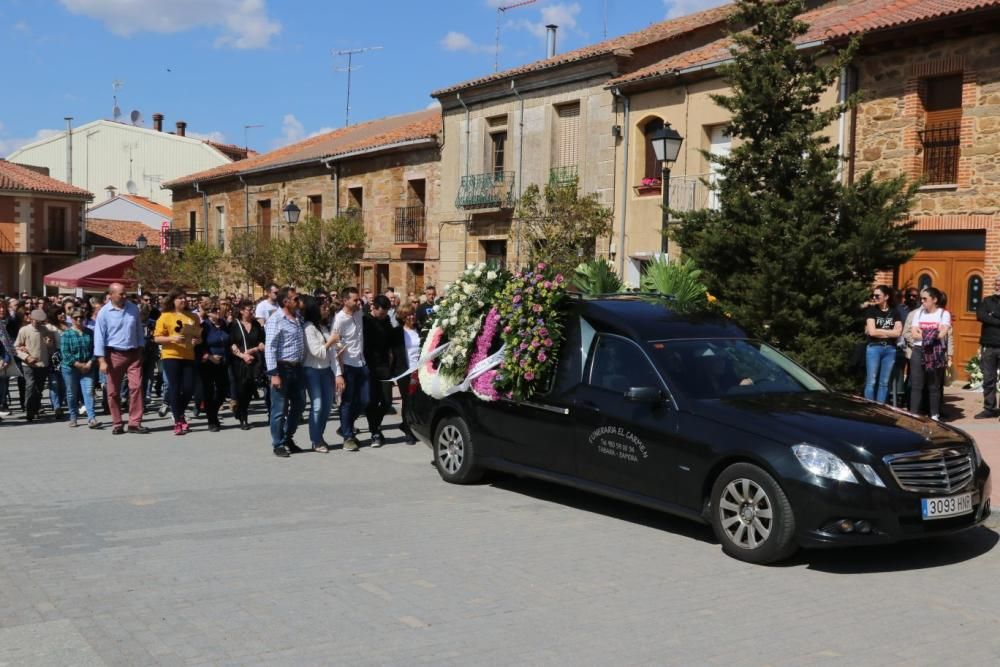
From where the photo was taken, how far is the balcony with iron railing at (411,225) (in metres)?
31.1

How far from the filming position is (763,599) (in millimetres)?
5930

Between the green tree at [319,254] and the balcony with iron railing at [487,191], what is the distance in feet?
12.6

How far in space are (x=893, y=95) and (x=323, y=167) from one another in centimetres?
2183

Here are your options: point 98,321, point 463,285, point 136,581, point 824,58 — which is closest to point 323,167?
point 824,58

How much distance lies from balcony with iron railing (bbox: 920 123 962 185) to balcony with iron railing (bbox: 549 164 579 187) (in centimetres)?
844

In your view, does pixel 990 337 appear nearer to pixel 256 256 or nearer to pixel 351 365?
pixel 351 365

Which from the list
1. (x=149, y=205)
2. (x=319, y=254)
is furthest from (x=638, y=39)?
(x=149, y=205)

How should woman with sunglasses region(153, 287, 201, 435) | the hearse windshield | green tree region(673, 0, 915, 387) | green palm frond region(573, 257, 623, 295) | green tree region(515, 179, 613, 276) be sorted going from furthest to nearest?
green tree region(515, 179, 613, 276) → woman with sunglasses region(153, 287, 201, 435) → green tree region(673, 0, 915, 387) → green palm frond region(573, 257, 623, 295) → the hearse windshield

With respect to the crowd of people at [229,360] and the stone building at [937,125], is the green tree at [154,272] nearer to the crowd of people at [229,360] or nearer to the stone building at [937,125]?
the crowd of people at [229,360]

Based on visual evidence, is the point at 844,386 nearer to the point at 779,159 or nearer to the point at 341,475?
the point at 779,159

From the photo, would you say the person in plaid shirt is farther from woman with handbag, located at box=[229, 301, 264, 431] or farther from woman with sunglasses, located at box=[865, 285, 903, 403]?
woman with sunglasses, located at box=[865, 285, 903, 403]

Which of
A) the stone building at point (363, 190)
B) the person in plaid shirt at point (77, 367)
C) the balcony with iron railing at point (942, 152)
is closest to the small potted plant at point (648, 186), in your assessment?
the balcony with iron railing at point (942, 152)

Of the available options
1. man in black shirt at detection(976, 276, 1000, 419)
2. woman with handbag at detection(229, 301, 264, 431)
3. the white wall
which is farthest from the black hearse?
the white wall

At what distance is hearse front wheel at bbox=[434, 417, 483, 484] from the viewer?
925 centimetres
